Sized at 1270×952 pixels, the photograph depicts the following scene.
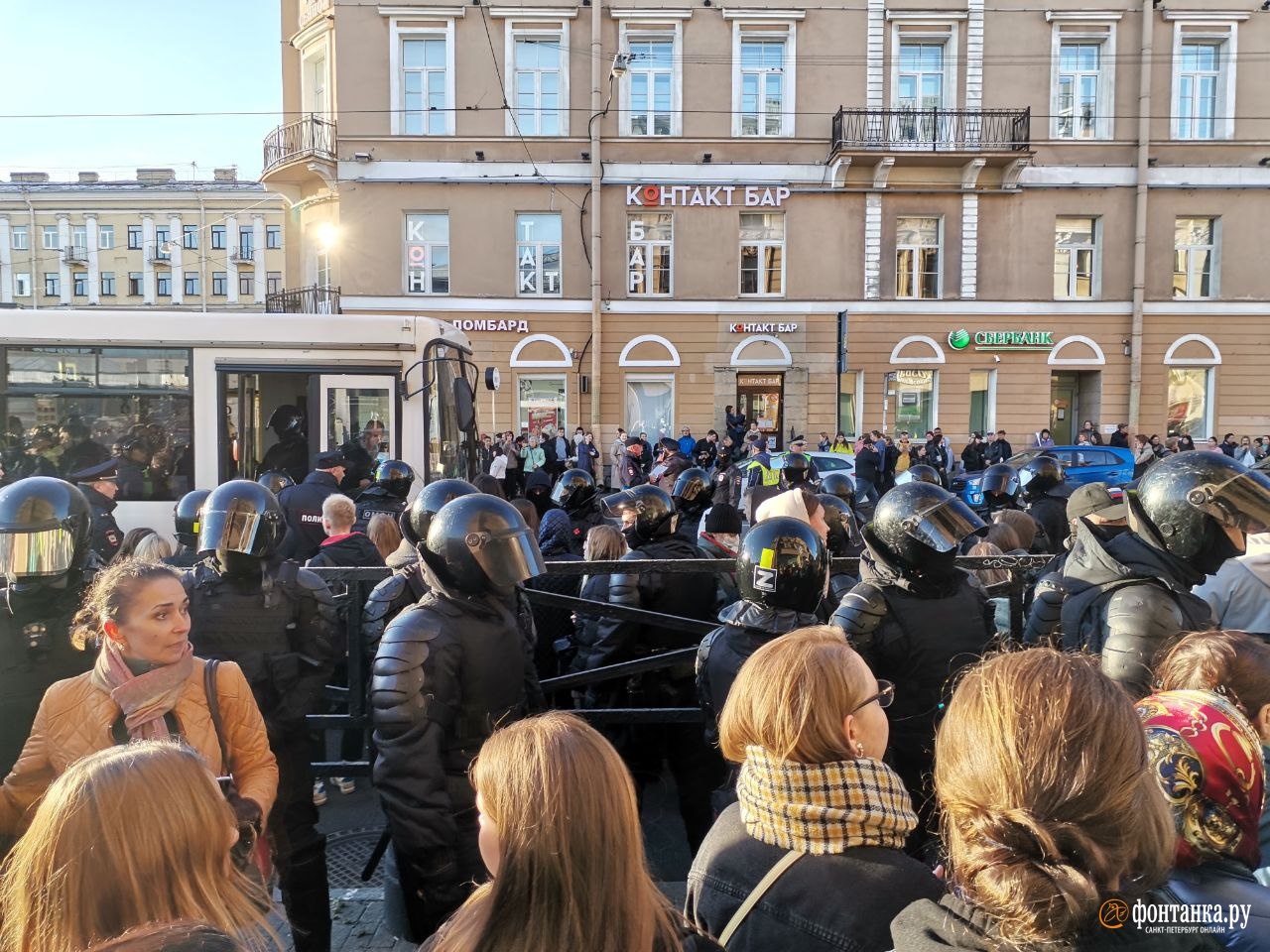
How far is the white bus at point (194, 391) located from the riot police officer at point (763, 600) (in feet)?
22.0

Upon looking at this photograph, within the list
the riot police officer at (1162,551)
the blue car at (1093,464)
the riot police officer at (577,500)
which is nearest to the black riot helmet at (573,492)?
the riot police officer at (577,500)

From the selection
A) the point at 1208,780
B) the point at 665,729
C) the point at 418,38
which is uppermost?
the point at 418,38

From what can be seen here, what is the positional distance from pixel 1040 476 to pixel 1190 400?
19.7m

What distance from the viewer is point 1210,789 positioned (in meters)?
1.45

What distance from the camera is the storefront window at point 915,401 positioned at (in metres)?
22.4

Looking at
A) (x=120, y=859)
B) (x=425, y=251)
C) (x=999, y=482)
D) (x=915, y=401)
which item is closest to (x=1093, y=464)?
(x=915, y=401)

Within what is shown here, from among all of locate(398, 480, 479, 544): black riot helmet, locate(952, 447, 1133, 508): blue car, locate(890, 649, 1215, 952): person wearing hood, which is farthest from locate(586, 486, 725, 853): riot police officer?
locate(952, 447, 1133, 508): blue car

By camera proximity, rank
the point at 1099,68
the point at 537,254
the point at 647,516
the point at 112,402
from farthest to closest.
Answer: the point at 1099,68 < the point at 537,254 < the point at 112,402 < the point at 647,516

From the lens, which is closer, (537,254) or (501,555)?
(501,555)

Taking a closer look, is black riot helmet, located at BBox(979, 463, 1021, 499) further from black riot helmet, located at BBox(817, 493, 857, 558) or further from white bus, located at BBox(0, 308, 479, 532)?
white bus, located at BBox(0, 308, 479, 532)

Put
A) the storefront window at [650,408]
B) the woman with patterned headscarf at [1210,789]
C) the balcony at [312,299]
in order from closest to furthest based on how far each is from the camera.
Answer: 1. the woman with patterned headscarf at [1210,789]
2. the balcony at [312,299]
3. the storefront window at [650,408]

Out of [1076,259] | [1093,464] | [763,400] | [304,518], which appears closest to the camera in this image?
[304,518]

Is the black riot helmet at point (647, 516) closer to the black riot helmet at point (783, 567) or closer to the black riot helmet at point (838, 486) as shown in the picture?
the black riot helmet at point (783, 567)

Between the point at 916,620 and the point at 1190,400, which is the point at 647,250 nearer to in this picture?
the point at 1190,400
